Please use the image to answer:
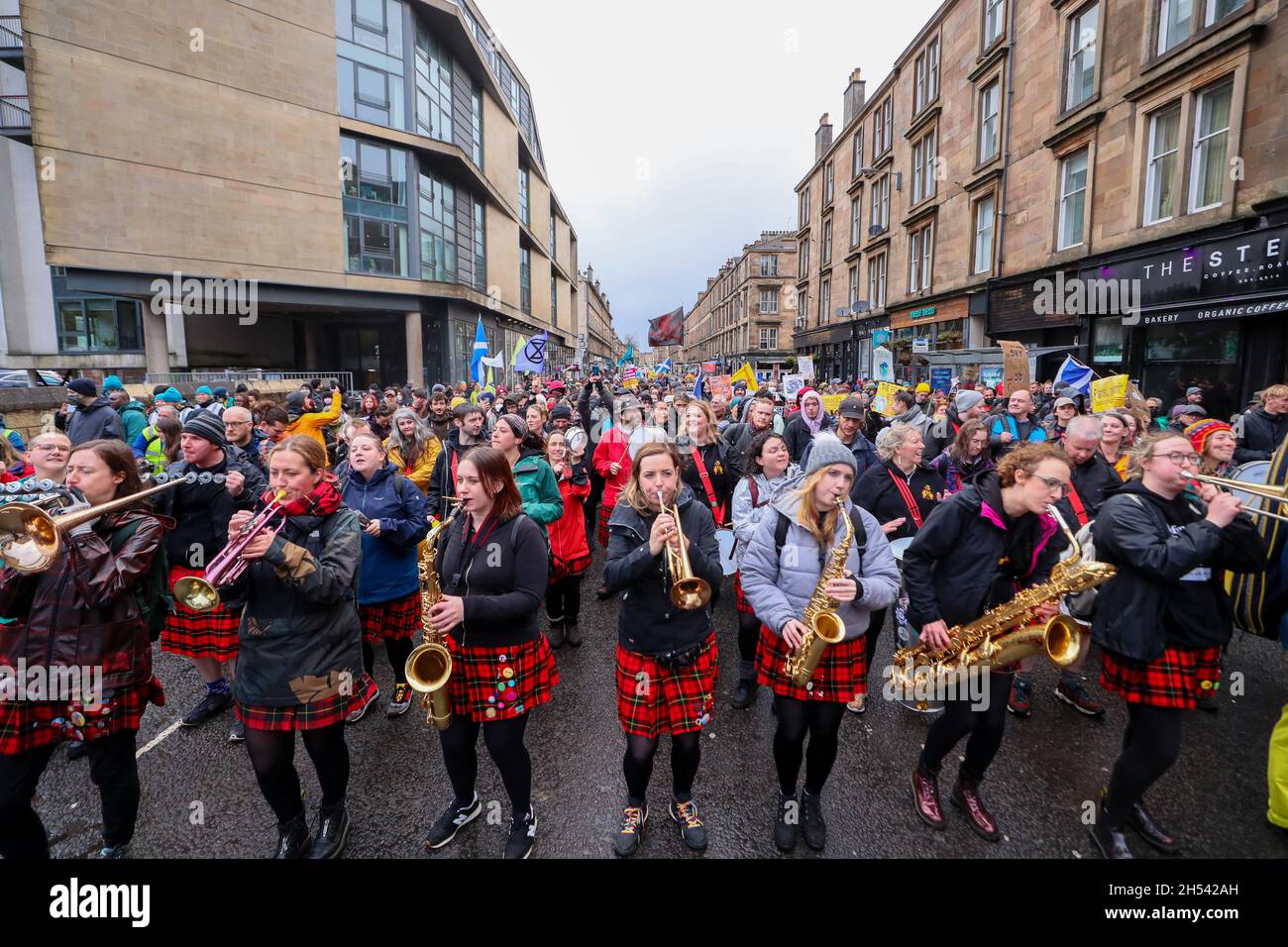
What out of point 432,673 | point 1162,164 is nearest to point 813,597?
point 432,673

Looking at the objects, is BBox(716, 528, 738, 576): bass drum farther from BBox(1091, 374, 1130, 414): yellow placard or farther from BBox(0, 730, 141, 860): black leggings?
BBox(1091, 374, 1130, 414): yellow placard

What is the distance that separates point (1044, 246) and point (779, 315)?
48.1 metres

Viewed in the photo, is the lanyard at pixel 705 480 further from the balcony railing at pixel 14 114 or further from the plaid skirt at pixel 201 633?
the balcony railing at pixel 14 114

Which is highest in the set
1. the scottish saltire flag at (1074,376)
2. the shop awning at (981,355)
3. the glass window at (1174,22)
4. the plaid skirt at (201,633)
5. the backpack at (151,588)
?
the glass window at (1174,22)

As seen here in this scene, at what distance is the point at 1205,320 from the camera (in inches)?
469

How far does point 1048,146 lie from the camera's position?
16219 mm

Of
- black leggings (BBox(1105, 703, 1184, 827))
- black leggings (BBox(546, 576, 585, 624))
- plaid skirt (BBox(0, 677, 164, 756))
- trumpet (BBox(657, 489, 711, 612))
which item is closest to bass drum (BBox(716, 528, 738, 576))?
black leggings (BBox(546, 576, 585, 624))

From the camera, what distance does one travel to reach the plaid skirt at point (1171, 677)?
2.99 meters

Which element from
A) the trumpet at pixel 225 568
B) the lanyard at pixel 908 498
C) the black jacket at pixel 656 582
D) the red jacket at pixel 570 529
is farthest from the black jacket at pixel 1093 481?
the trumpet at pixel 225 568

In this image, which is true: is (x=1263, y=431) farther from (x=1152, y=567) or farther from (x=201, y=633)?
(x=201, y=633)

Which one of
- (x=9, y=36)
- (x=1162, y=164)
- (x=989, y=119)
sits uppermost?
(x=9, y=36)

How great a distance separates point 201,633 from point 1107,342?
61.2 feet

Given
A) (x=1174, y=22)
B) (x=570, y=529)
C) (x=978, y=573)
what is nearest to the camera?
(x=978, y=573)

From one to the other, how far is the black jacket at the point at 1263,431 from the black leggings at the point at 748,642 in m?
5.97
